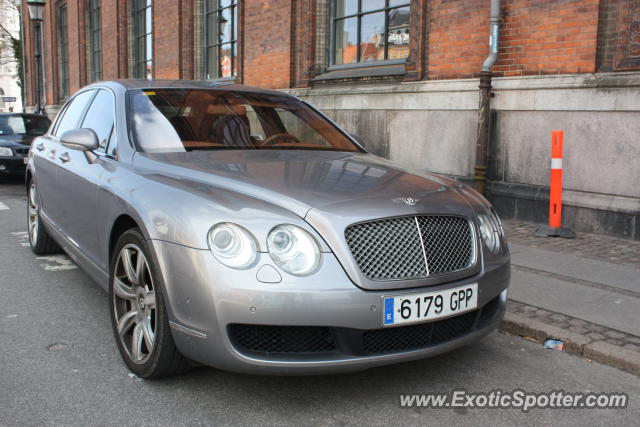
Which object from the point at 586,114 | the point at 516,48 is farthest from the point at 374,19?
the point at 586,114

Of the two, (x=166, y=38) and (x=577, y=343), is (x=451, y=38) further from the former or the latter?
(x=166, y=38)

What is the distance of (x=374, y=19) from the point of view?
10.8 metres

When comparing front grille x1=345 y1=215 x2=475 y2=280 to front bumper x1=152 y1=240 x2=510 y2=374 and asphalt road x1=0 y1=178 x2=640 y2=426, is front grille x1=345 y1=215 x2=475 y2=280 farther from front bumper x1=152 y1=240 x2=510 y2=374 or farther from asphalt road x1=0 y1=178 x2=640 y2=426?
asphalt road x1=0 y1=178 x2=640 y2=426

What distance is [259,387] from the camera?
324cm

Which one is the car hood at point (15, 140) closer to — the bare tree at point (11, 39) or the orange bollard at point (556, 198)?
the orange bollard at point (556, 198)

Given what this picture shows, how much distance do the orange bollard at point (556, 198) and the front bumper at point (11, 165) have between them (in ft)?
35.9

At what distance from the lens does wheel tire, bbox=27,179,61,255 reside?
6.12 m

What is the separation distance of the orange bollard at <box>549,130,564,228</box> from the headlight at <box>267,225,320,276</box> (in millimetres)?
4775

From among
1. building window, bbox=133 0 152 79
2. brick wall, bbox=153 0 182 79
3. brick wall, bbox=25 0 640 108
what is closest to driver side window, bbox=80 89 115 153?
brick wall, bbox=25 0 640 108

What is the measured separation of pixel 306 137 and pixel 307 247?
1828 millimetres

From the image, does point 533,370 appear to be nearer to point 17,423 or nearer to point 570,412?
point 570,412

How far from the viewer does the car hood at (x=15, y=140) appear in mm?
13516

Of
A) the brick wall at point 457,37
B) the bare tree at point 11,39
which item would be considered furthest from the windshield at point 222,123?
the bare tree at point 11,39

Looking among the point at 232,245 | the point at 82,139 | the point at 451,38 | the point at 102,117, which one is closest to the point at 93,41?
the point at 451,38
